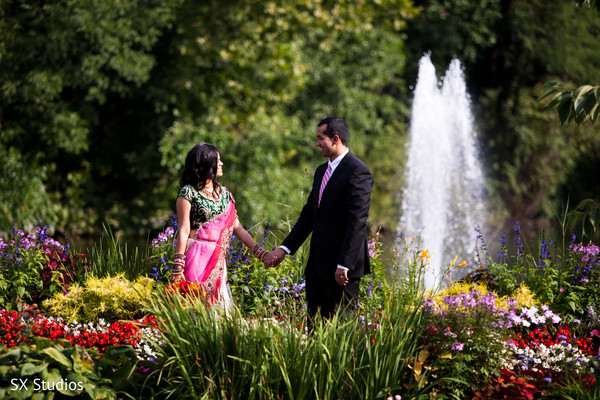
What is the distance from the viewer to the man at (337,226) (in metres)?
4.09

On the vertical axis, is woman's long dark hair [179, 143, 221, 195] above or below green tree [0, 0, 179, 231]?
below

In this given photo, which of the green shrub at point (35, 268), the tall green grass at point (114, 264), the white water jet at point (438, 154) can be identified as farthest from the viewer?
the white water jet at point (438, 154)

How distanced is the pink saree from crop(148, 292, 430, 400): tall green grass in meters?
0.84

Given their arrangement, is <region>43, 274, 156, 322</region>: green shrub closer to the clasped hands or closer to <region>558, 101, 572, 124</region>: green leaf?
the clasped hands

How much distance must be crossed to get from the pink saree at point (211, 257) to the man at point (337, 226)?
713mm

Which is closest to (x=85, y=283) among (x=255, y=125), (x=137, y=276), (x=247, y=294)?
(x=137, y=276)

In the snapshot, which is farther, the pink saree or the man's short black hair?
the pink saree

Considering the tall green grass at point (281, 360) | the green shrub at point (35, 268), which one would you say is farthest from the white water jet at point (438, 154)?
the tall green grass at point (281, 360)

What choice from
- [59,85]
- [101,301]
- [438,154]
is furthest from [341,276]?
[438,154]

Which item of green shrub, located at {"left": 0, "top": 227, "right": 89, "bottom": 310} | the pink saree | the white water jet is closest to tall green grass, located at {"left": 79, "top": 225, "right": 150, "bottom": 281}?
green shrub, located at {"left": 0, "top": 227, "right": 89, "bottom": 310}

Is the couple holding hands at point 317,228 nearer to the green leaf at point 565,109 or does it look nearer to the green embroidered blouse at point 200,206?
the green embroidered blouse at point 200,206

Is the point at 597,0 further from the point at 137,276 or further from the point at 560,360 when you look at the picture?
Answer: the point at 137,276

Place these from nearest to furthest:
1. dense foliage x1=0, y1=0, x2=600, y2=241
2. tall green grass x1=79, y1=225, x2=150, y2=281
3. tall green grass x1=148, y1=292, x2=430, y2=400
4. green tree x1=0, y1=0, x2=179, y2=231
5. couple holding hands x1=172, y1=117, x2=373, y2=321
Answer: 1. tall green grass x1=148, y1=292, x2=430, y2=400
2. couple holding hands x1=172, y1=117, x2=373, y2=321
3. tall green grass x1=79, y1=225, x2=150, y2=281
4. green tree x1=0, y1=0, x2=179, y2=231
5. dense foliage x1=0, y1=0, x2=600, y2=241

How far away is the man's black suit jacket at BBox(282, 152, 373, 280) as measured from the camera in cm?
407
